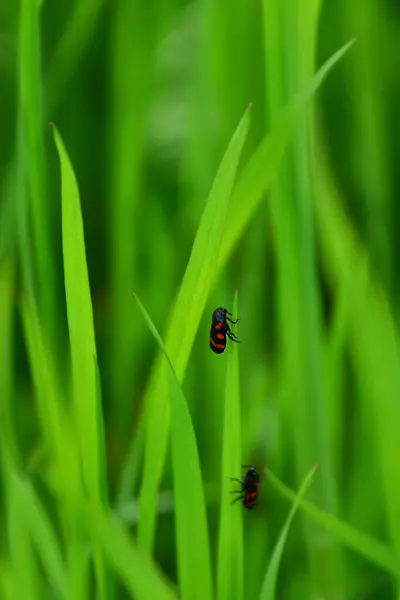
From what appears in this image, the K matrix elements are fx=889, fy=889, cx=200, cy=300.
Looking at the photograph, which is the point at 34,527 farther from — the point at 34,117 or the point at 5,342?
the point at 34,117

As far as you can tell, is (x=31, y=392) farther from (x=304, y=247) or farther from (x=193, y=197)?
(x=304, y=247)

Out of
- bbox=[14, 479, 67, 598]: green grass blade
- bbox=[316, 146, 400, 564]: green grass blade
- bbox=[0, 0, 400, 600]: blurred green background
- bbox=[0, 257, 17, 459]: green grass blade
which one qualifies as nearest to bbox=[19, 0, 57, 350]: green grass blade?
bbox=[0, 0, 400, 600]: blurred green background

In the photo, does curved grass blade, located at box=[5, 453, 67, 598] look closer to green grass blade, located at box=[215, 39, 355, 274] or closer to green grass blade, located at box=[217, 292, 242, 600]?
green grass blade, located at box=[217, 292, 242, 600]

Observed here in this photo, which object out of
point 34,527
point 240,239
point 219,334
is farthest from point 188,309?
point 240,239

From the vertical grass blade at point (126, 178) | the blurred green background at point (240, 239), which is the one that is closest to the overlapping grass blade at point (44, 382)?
the blurred green background at point (240, 239)

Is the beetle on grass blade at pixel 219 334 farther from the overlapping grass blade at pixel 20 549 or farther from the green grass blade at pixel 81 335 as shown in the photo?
the overlapping grass blade at pixel 20 549

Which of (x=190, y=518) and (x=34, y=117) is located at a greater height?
(x=34, y=117)

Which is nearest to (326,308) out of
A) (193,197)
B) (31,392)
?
(193,197)
